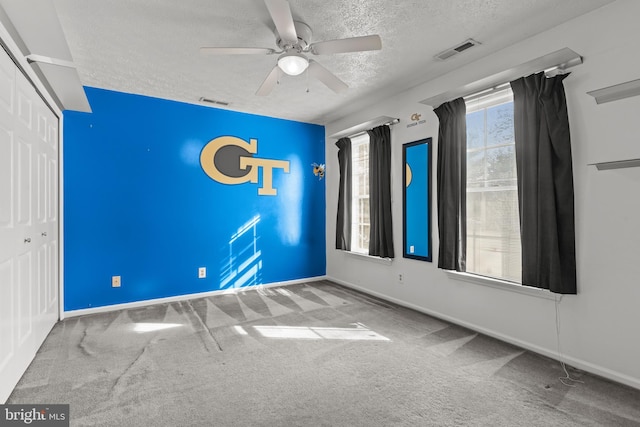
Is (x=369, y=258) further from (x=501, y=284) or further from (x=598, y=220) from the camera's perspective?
(x=598, y=220)

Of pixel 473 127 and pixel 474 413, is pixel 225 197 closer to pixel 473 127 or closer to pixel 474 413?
pixel 473 127

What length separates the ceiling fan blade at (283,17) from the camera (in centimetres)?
185

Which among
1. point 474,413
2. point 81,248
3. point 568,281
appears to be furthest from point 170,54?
point 568,281

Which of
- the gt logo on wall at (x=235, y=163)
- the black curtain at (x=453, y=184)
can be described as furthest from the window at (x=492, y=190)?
the gt logo on wall at (x=235, y=163)

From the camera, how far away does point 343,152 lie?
4957mm

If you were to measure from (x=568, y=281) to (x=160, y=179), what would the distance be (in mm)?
4458

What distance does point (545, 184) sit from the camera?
2506 mm

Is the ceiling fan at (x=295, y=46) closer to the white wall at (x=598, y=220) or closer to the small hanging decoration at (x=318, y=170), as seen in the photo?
the white wall at (x=598, y=220)

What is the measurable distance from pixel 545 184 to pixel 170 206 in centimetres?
416

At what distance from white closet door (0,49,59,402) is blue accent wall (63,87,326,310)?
478mm

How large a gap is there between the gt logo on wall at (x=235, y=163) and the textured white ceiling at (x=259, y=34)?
91 cm

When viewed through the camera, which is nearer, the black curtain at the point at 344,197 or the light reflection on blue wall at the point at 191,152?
the light reflection on blue wall at the point at 191,152

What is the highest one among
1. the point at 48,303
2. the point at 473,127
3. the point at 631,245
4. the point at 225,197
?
the point at 473,127

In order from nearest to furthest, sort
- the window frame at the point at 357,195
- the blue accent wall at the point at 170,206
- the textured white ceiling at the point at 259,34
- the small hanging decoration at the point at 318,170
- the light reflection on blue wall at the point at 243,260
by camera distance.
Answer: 1. the textured white ceiling at the point at 259,34
2. the blue accent wall at the point at 170,206
3. the light reflection on blue wall at the point at 243,260
4. the window frame at the point at 357,195
5. the small hanging decoration at the point at 318,170
